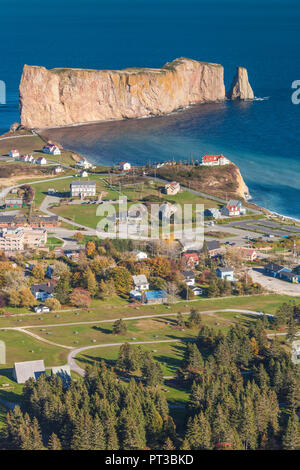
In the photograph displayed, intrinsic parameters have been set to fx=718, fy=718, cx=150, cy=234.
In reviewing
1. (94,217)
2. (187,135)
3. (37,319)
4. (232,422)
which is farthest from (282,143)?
(232,422)

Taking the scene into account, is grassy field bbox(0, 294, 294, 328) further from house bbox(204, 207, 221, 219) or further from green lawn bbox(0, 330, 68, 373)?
house bbox(204, 207, 221, 219)

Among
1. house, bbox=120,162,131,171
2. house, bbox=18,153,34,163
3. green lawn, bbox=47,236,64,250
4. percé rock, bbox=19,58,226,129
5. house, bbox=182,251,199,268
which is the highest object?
percé rock, bbox=19,58,226,129

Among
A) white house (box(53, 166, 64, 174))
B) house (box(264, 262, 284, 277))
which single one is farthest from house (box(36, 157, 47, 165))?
house (box(264, 262, 284, 277))

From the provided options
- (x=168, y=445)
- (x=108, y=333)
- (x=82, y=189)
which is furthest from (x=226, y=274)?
(x=168, y=445)

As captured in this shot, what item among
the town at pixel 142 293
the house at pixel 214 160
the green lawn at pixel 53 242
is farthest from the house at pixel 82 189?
the house at pixel 214 160

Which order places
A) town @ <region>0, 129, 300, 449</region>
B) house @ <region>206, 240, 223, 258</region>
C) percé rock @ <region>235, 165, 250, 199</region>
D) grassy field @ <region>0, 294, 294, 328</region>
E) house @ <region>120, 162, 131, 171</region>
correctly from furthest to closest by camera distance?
1. house @ <region>120, 162, 131, 171</region>
2. percé rock @ <region>235, 165, 250, 199</region>
3. house @ <region>206, 240, 223, 258</region>
4. grassy field @ <region>0, 294, 294, 328</region>
5. town @ <region>0, 129, 300, 449</region>

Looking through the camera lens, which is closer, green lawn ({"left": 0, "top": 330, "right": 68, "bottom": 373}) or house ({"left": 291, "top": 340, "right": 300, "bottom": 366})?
green lawn ({"left": 0, "top": 330, "right": 68, "bottom": 373})
